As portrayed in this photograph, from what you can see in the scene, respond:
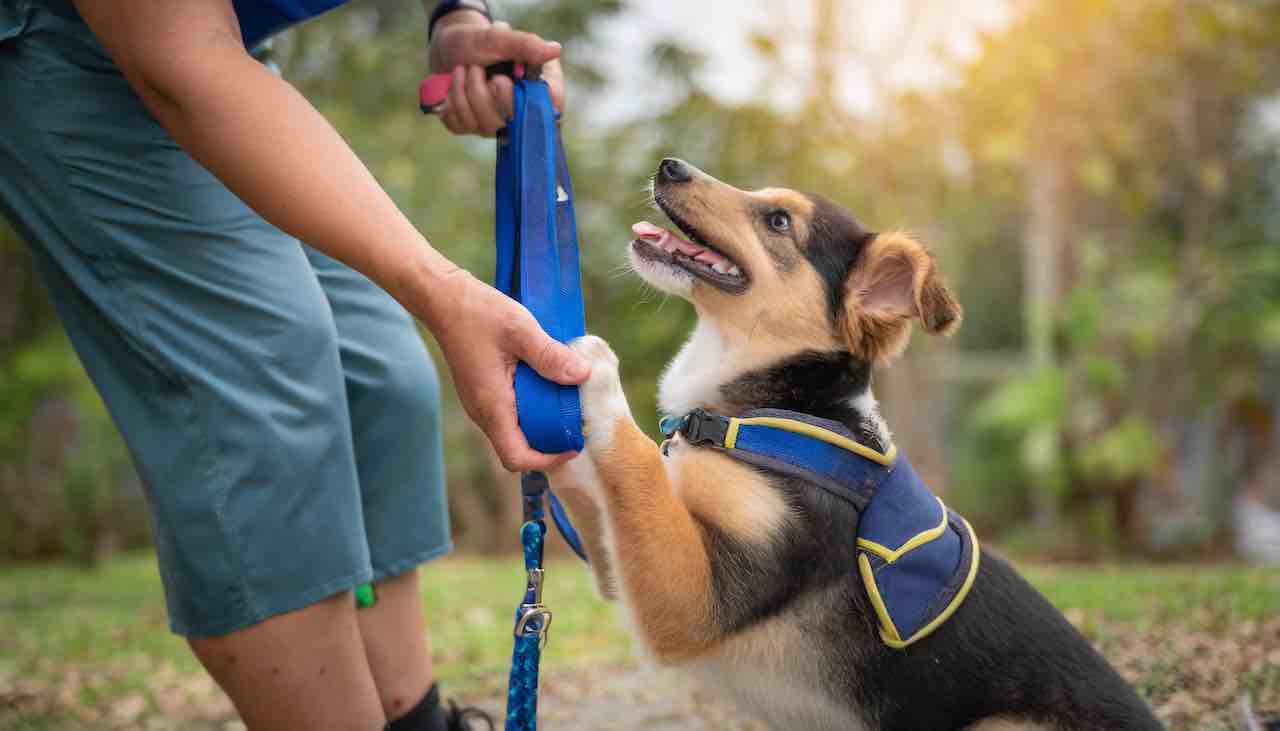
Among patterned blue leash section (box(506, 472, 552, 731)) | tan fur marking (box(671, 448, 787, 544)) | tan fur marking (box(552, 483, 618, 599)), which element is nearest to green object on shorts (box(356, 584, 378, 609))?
tan fur marking (box(552, 483, 618, 599))

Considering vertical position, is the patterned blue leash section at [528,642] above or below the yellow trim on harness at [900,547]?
below

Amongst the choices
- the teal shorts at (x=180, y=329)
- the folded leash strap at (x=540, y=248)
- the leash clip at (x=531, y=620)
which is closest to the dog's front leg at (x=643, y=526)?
the folded leash strap at (x=540, y=248)

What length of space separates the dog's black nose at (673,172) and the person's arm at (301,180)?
3.84 feet

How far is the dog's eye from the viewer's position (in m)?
2.96

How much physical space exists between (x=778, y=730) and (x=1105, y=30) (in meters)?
9.94

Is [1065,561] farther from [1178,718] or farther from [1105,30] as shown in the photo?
[1178,718]

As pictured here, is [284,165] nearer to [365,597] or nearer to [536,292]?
[536,292]

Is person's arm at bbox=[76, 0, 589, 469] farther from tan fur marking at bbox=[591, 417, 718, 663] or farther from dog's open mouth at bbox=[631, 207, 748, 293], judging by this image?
dog's open mouth at bbox=[631, 207, 748, 293]

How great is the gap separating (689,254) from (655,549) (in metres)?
1.05

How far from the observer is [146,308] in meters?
2.00

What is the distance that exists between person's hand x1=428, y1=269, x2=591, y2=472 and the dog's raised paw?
23cm

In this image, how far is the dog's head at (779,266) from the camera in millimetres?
2756

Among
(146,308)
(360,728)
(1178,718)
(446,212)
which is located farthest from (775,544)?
(446,212)

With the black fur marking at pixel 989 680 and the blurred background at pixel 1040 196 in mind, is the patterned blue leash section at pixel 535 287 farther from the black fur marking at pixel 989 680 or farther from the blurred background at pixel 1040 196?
the blurred background at pixel 1040 196
